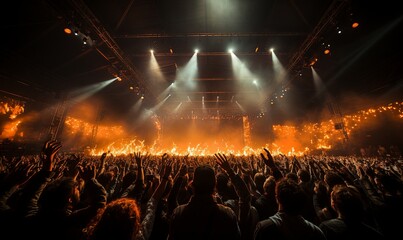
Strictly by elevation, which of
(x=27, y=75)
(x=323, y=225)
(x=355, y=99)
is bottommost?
(x=323, y=225)

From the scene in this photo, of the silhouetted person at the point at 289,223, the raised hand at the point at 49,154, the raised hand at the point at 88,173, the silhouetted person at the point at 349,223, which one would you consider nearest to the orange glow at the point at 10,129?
the raised hand at the point at 49,154

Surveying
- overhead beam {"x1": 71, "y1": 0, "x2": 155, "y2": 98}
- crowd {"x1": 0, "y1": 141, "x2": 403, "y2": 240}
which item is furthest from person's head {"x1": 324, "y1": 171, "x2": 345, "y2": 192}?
overhead beam {"x1": 71, "y1": 0, "x2": 155, "y2": 98}

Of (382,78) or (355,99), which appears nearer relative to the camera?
(382,78)

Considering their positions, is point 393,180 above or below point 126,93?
below

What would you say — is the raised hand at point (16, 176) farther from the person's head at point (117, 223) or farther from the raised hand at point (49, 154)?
the person's head at point (117, 223)

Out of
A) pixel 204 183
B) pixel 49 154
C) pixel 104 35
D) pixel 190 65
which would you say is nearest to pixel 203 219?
pixel 204 183

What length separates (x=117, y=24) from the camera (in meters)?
7.61

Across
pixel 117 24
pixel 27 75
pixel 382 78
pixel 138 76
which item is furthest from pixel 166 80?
pixel 382 78

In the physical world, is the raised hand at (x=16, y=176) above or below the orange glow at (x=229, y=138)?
below

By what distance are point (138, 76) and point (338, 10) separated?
10.7 m

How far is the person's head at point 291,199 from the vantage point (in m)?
1.48

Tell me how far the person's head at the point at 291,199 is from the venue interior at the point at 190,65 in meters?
7.65

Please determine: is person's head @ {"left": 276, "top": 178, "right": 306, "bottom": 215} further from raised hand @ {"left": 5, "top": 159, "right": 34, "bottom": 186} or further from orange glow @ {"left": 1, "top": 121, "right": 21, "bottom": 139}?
orange glow @ {"left": 1, "top": 121, "right": 21, "bottom": 139}

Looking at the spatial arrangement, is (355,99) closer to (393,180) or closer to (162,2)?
(393,180)
